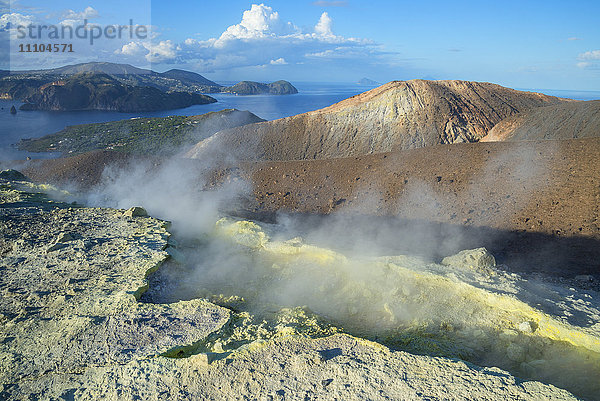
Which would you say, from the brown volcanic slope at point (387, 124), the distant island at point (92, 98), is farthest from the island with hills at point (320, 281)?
the distant island at point (92, 98)

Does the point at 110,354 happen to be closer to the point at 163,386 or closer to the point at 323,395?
the point at 163,386

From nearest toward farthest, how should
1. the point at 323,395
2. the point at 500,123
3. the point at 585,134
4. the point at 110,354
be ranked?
the point at 323,395, the point at 110,354, the point at 585,134, the point at 500,123

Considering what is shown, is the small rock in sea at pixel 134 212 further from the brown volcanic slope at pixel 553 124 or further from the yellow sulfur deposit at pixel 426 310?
the brown volcanic slope at pixel 553 124

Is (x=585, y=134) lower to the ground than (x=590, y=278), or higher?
higher

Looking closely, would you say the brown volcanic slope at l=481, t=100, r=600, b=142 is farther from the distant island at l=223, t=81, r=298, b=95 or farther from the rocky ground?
the distant island at l=223, t=81, r=298, b=95

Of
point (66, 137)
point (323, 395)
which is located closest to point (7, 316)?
point (323, 395)

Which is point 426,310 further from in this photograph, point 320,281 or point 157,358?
point 157,358

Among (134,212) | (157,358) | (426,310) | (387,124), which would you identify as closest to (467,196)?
(426,310)
